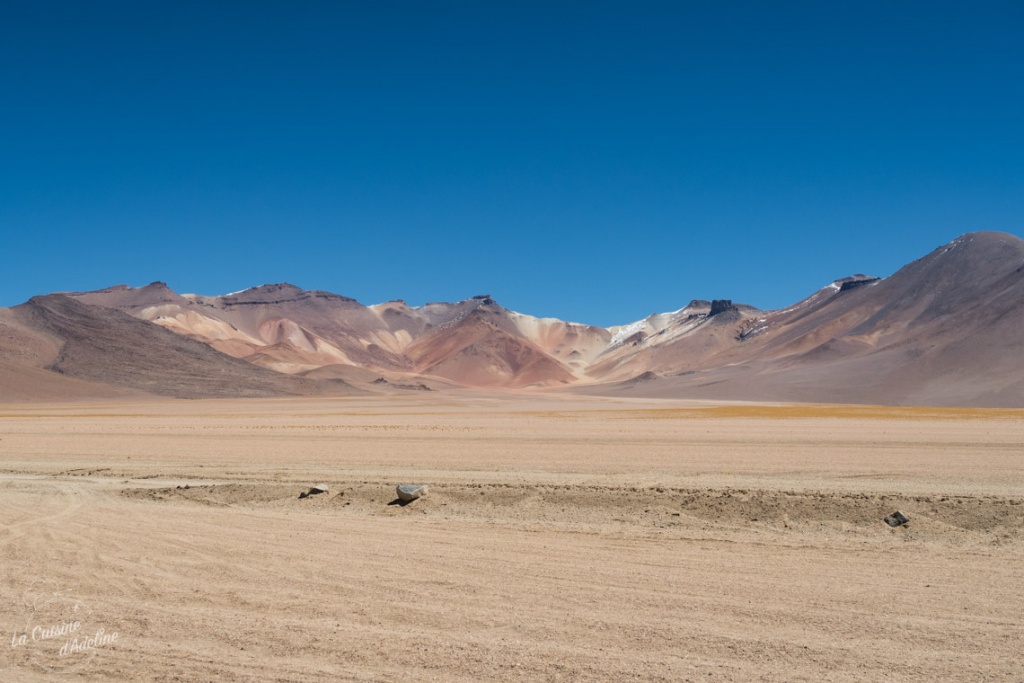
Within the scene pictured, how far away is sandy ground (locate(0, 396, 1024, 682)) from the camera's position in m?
7.57

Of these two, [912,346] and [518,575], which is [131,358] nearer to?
[912,346]

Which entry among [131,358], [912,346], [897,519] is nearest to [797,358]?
[912,346]

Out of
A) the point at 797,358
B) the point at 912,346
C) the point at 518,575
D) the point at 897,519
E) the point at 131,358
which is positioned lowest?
the point at 518,575

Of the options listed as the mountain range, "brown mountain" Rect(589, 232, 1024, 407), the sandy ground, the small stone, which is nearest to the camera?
the sandy ground

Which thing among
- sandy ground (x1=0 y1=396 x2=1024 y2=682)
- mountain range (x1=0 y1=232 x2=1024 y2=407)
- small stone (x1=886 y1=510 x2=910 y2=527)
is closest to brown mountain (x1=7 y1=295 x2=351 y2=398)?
mountain range (x1=0 y1=232 x2=1024 y2=407)

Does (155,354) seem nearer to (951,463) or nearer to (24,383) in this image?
(24,383)

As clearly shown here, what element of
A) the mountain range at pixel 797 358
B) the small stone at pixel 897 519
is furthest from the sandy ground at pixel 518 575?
the mountain range at pixel 797 358

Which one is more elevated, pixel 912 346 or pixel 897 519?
pixel 912 346

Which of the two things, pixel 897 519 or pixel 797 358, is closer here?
pixel 897 519

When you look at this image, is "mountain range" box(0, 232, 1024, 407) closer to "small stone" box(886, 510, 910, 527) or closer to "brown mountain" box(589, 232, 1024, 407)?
"brown mountain" box(589, 232, 1024, 407)

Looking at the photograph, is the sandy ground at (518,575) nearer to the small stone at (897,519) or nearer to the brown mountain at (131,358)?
the small stone at (897,519)

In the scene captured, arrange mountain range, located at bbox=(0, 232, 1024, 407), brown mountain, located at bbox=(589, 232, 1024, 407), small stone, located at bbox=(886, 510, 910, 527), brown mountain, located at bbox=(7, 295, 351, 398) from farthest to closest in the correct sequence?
1. brown mountain, located at bbox=(7, 295, 351, 398)
2. brown mountain, located at bbox=(589, 232, 1024, 407)
3. mountain range, located at bbox=(0, 232, 1024, 407)
4. small stone, located at bbox=(886, 510, 910, 527)

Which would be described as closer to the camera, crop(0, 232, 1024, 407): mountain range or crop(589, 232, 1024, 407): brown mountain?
crop(0, 232, 1024, 407): mountain range

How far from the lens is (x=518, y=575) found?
1053 centimetres
